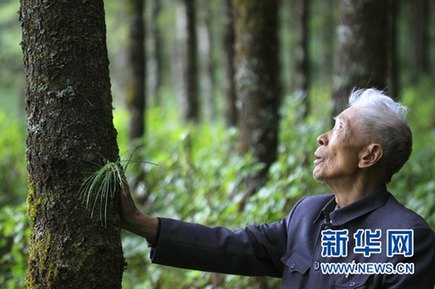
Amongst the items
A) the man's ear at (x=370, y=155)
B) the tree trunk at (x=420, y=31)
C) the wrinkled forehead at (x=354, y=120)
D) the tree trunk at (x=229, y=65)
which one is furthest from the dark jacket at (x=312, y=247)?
the tree trunk at (x=420, y=31)

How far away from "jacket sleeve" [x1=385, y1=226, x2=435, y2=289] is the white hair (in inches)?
13.7

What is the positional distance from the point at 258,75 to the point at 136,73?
10.9 ft

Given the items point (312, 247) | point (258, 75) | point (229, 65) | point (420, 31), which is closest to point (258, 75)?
point (258, 75)

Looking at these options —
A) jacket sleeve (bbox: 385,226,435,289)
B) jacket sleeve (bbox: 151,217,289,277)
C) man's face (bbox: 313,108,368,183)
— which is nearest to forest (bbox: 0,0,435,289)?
jacket sleeve (bbox: 151,217,289,277)

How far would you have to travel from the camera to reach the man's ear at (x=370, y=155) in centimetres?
258

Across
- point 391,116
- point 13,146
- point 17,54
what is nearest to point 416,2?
point 17,54

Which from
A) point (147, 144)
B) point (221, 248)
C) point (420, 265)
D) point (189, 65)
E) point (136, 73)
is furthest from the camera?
point (189, 65)

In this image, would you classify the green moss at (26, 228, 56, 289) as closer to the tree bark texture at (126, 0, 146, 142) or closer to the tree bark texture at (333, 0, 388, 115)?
the tree bark texture at (333, 0, 388, 115)

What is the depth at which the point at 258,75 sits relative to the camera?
636 cm

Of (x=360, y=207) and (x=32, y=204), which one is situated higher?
(x=32, y=204)

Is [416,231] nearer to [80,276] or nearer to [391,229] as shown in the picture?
[391,229]

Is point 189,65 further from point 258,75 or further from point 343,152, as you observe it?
point 343,152

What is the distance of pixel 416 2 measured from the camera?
18234 mm

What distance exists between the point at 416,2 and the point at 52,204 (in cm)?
1777
